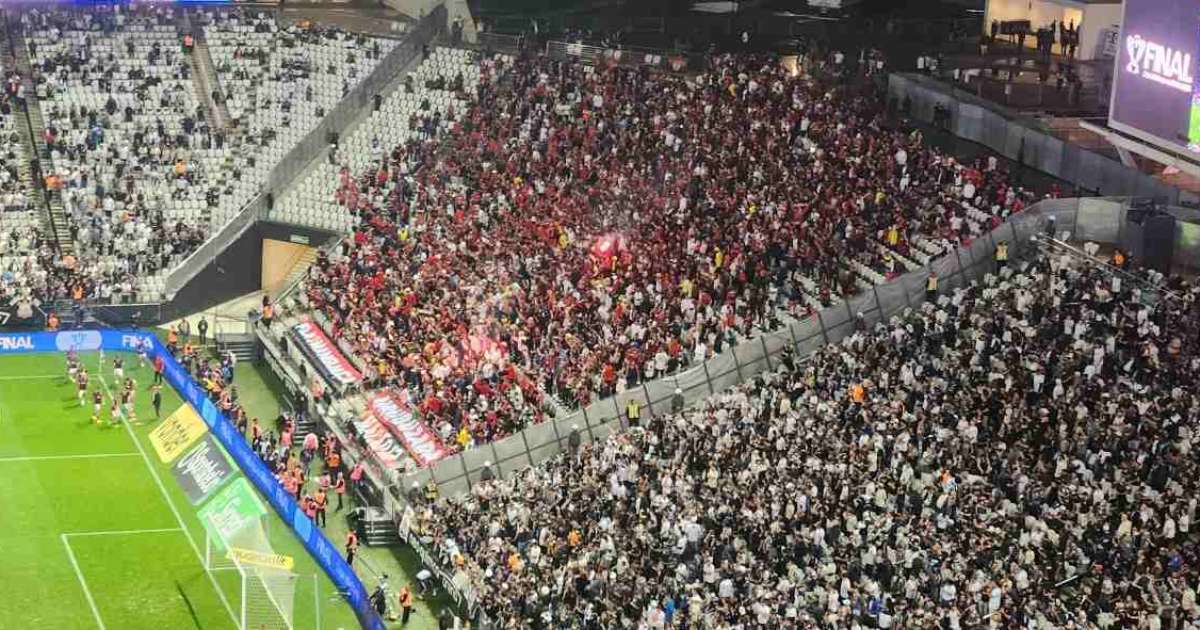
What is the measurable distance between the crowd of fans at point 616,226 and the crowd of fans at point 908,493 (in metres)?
3.27

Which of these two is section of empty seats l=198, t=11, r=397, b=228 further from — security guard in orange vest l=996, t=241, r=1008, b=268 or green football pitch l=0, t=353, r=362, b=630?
security guard in orange vest l=996, t=241, r=1008, b=268

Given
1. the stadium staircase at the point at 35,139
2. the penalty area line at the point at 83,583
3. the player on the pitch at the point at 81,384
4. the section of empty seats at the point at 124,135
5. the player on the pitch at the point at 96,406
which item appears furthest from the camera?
the stadium staircase at the point at 35,139

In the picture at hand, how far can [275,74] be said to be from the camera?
7775 cm

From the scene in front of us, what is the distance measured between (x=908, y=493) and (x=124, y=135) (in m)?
36.9

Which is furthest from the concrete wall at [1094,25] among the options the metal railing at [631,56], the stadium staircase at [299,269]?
the stadium staircase at [299,269]

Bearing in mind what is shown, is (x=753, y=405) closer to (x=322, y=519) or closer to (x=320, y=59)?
(x=322, y=519)

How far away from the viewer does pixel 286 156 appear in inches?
2872

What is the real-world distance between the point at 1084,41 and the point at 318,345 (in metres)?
24.5

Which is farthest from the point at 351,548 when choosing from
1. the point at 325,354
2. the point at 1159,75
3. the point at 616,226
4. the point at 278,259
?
the point at 278,259

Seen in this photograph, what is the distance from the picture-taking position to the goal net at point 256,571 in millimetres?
44906

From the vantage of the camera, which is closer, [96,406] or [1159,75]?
[1159,75]

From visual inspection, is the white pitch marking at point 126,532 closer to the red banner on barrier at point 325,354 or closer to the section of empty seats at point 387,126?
the red banner on barrier at point 325,354

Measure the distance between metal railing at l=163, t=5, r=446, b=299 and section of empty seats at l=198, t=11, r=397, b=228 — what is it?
1119mm

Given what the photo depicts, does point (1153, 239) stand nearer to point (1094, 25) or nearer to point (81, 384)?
point (1094, 25)
